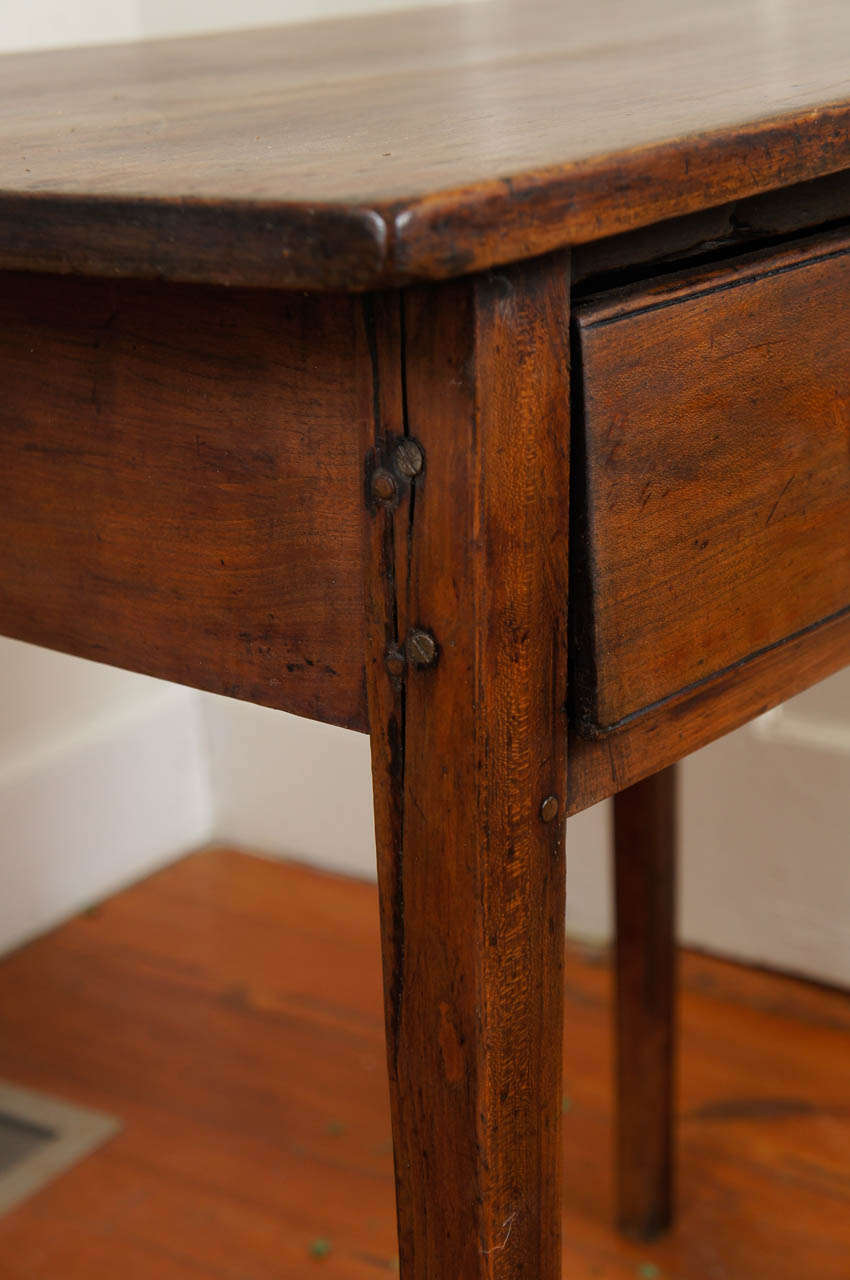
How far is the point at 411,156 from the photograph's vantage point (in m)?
0.53

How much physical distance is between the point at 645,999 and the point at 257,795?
88cm

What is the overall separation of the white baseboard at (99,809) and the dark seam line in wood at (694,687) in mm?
1308

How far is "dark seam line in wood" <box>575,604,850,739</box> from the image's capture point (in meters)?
0.58

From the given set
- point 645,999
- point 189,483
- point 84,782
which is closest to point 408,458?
point 189,483

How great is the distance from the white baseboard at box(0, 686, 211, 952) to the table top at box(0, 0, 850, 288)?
A: 1.08m

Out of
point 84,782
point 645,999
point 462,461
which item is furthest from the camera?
point 84,782

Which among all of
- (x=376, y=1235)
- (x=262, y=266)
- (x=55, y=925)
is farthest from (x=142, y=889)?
(x=262, y=266)

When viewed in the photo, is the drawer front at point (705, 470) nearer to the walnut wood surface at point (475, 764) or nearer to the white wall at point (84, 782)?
the walnut wood surface at point (475, 764)

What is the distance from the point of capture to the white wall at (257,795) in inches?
66.0

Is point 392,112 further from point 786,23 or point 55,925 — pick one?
point 55,925

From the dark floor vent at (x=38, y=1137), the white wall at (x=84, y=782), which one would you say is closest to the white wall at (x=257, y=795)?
the white wall at (x=84, y=782)

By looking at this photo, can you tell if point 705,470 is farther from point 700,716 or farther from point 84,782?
point 84,782

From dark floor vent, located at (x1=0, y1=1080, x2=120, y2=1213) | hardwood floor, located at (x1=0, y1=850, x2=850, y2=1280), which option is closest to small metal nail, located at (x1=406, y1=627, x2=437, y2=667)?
hardwood floor, located at (x1=0, y1=850, x2=850, y2=1280)

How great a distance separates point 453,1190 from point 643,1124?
76 cm
